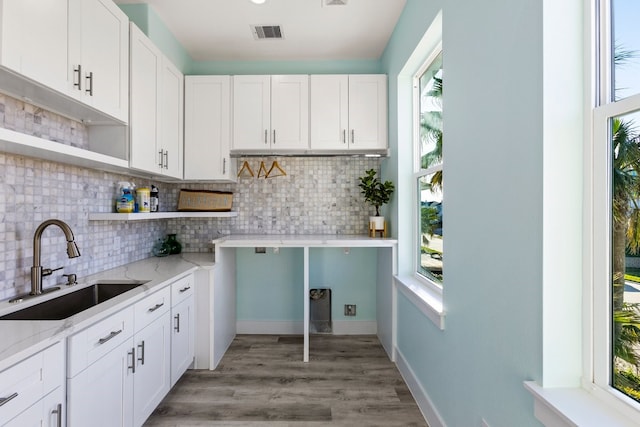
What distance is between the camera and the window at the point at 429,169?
7.22ft

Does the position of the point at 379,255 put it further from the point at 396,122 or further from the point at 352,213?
the point at 396,122

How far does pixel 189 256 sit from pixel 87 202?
108 cm

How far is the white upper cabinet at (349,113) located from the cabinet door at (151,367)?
1888mm

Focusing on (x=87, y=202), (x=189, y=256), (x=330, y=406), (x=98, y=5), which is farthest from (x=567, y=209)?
(x=189, y=256)

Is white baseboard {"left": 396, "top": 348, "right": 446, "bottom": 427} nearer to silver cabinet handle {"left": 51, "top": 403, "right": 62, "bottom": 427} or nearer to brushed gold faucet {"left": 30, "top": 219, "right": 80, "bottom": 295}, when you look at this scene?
silver cabinet handle {"left": 51, "top": 403, "right": 62, "bottom": 427}

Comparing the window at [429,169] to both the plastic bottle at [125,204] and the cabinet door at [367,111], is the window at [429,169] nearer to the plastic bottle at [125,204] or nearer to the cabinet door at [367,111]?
the cabinet door at [367,111]

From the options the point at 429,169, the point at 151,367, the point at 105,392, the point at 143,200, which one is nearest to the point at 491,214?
the point at 429,169

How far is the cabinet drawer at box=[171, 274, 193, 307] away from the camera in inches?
87.4

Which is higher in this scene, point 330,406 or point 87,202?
point 87,202

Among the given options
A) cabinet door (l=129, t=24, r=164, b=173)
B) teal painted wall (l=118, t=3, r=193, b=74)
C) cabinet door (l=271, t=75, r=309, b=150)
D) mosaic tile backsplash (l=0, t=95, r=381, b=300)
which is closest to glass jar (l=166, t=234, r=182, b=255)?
mosaic tile backsplash (l=0, t=95, r=381, b=300)

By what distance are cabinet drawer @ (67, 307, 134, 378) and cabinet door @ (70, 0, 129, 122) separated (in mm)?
1093

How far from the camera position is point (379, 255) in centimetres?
332

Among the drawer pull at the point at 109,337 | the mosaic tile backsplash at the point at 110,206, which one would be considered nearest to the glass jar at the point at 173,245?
the mosaic tile backsplash at the point at 110,206

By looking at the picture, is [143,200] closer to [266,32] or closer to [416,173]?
[266,32]
